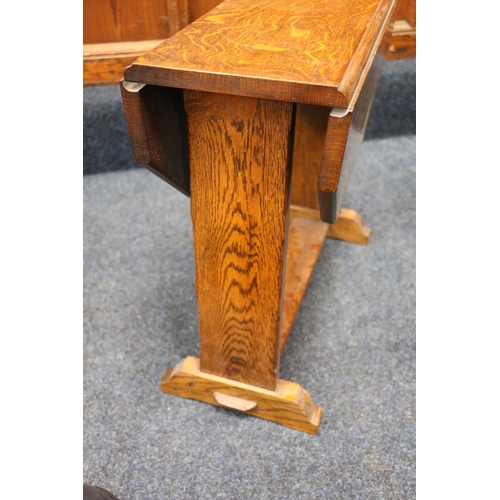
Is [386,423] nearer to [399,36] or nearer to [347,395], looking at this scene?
[347,395]

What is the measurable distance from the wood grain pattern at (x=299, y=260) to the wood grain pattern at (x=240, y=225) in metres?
0.15

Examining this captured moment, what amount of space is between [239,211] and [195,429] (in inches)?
19.2

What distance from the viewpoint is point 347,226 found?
1.55 metres

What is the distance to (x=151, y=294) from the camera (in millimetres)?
1369

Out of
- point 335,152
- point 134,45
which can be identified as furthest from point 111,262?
point 335,152

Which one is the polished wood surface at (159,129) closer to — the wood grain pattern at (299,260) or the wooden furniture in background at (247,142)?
the wooden furniture in background at (247,142)

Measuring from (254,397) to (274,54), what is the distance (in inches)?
25.8

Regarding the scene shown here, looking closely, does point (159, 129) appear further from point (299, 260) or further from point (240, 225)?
point (299, 260)

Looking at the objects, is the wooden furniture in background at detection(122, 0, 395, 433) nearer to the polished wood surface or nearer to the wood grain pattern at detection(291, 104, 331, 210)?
the polished wood surface

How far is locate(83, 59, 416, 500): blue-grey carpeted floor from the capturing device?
99 centimetres

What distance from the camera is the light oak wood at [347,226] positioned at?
4.99ft

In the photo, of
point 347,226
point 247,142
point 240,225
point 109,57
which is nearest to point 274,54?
point 247,142

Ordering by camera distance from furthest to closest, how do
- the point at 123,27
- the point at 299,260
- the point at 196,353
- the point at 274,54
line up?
the point at 123,27 < the point at 299,260 < the point at 196,353 < the point at 274,54

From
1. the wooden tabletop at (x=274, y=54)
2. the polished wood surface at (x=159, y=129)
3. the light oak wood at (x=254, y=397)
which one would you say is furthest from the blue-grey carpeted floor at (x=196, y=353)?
the wooden tabletop at (x=274, y=54)
